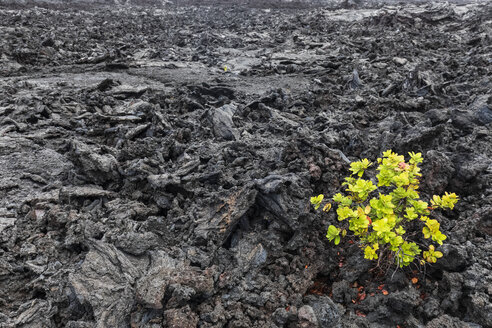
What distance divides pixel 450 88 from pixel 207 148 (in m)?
6.56

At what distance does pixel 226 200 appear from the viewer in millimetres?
4473

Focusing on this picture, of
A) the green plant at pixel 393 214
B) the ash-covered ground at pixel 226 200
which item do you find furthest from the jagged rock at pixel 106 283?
the green plant at pixel 393 214

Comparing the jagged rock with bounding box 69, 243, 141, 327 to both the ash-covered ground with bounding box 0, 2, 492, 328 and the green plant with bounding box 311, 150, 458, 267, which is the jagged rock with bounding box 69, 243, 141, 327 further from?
the green plant with bounding box 311, 150, 458, 267

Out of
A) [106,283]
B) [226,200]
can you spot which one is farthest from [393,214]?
[106,283]

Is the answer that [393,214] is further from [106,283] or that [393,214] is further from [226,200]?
[106,283]

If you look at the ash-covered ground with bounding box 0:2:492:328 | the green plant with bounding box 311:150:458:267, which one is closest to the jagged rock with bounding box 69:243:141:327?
the ash-covered ground with bounding box 0:2:492:328

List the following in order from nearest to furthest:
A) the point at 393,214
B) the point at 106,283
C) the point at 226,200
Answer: the point at 393,214
the point at 106,283
the point at 226,200

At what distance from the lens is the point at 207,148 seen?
616 centimetres

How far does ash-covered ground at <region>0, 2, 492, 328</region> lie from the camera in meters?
3.36

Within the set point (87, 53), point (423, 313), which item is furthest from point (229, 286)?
point (87, 53)

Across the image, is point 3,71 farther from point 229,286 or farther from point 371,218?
point 371,218

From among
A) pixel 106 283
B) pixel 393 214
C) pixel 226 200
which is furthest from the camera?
pixel 226 200

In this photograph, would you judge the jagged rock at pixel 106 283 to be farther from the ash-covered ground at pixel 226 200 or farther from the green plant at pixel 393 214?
the green plant at pixel 393 214

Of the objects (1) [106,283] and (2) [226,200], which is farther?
(2) [226,200]
